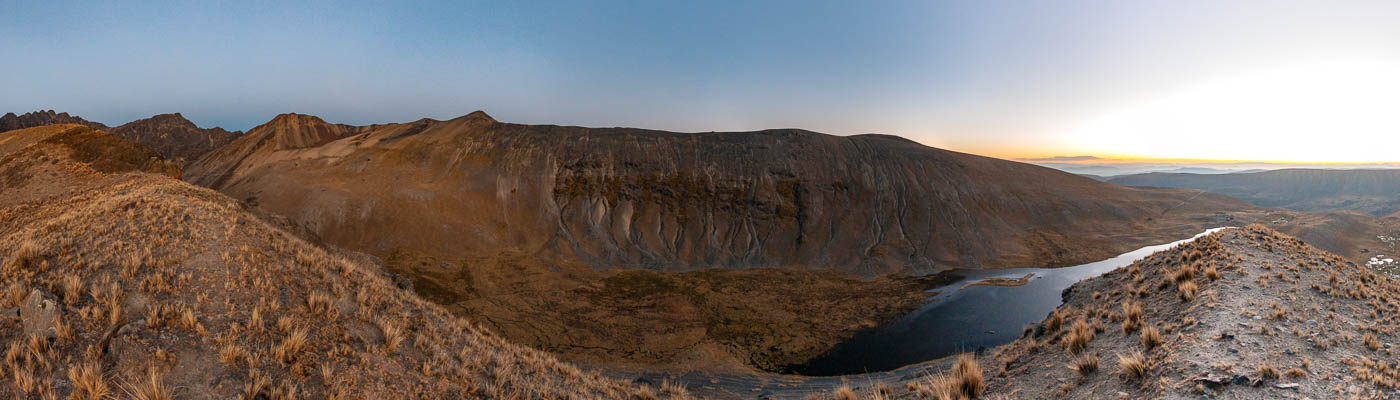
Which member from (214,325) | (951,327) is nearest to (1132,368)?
(214,325)

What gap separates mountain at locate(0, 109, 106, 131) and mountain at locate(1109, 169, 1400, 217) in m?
195

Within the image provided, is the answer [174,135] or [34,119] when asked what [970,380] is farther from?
[34,119]

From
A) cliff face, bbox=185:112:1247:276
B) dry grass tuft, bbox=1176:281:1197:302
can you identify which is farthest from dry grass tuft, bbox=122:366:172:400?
cliff face, bbox=185:112:1247:276

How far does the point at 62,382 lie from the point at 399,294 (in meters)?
5.12

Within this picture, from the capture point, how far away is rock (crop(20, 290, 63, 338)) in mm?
4906

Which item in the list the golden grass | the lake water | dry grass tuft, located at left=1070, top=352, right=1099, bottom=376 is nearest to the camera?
the golden grass

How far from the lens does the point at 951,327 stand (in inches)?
1003

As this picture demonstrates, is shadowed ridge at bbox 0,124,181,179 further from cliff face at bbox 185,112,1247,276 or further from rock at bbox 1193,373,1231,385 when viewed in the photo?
rock at bbox 1193,373,1231,385

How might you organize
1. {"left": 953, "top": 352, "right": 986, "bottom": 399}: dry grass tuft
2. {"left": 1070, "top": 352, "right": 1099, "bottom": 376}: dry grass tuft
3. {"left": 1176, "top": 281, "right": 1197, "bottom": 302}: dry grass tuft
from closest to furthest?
1. {"left": 1070, "top": 352, "right": 1099, "bottom": 376}: dry grass tuft
2. {"left": 953, "top": 352, "right": 986, "bottom": 399}: dry grass tuft
3. {"left": 1176, "top": 281, "right": 1197, "bottom": 302}: dry grass tuft

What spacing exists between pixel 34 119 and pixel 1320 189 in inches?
9414

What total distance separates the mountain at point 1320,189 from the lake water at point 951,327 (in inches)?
4189

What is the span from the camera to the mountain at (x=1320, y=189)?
94750mm

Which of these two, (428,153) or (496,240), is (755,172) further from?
(428,153)

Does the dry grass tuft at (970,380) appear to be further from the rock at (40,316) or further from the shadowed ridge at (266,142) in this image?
the shadowed ridge at (266,142)
